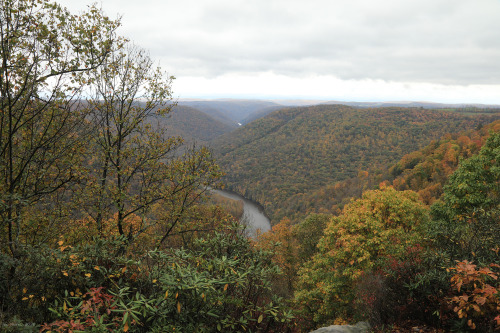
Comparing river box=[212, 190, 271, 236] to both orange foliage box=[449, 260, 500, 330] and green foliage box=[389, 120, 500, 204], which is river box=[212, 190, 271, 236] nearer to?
green foliage box=[389, 120, 500, 204]

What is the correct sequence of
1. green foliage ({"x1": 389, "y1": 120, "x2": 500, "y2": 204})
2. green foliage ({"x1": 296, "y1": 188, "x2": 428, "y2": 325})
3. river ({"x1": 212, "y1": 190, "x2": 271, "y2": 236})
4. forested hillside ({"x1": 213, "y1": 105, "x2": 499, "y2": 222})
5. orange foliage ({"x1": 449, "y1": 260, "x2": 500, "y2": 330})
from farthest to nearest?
forested hillside ({"x1": 213, "y1": 105, "x2": 499, "y2": 222}) → river ({"x1": 212, "y1": 190, "x2": 271, "y2": 236}) → green foliage ({"x1": 389, "y1": 120, "x2": 500, "y2": 204}) → green foliage ({"x1": 296, "y1": 188, "x2": 428, "y2": 325}) → orange foliage ({"x1": 449, "y1": 260, "x2": 500, "y2": 330})

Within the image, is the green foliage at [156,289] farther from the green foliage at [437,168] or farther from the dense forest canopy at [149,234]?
the green foliage at [437,168]

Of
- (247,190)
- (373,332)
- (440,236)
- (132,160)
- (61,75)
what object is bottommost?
(247,190)

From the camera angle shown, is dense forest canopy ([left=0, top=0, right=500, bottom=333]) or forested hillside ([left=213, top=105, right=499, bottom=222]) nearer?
dense forest canopy ([left=0, top=0, right=500, bottom=333])

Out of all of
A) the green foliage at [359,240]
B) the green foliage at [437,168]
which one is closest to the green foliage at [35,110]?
the green foliage at [359,240]

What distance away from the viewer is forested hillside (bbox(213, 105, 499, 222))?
393 feet

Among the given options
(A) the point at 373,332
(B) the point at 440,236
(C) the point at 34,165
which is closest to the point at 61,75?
(C) the point at 34,165

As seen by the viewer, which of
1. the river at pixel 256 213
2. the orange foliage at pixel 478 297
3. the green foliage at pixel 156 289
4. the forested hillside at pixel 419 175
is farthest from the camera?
the river at pixel 256 213

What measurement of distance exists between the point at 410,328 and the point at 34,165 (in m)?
10.0

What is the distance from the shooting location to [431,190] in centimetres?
4172

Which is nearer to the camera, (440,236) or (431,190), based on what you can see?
(440,236)

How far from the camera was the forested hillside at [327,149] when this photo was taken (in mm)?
119875

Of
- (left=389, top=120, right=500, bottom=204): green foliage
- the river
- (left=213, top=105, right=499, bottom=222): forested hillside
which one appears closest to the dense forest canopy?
(left=389, top=120, right=500, bottom=204): green foliage

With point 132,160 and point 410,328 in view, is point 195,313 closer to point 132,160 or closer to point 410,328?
point 410,328
